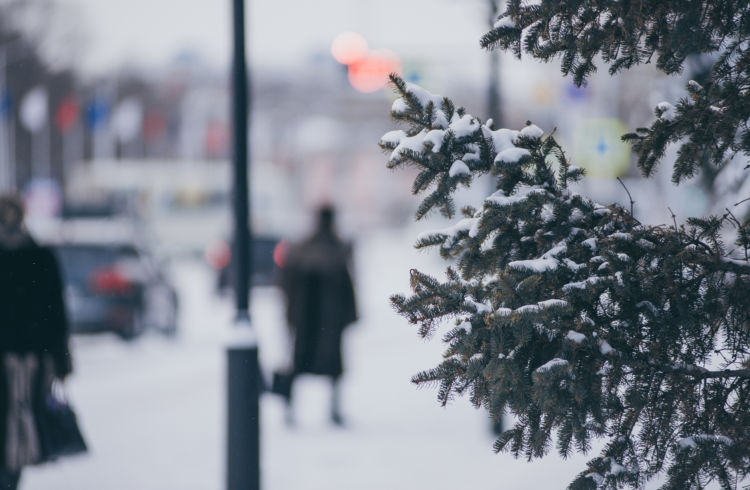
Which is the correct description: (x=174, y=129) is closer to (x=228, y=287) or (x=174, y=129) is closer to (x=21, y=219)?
(x=228, y=287)

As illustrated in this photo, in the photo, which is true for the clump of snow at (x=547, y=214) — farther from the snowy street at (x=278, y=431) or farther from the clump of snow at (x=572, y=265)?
the snowy street at (x=278, y=431)

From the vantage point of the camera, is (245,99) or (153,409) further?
(153,409)

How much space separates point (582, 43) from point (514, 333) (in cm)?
101

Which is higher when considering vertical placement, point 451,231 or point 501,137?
point 501,137

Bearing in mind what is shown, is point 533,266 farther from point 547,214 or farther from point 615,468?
point 615,468

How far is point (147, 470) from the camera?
23.6 feet

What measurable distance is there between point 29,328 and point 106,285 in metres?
8.32

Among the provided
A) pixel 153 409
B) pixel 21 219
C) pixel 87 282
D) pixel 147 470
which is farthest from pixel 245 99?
pixel 87 282

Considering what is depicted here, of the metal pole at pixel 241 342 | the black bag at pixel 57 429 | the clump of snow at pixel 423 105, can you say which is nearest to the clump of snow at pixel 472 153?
the clump of snow at pixel 423 105

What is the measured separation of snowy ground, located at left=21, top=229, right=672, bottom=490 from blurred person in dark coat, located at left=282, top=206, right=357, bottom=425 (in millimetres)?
361

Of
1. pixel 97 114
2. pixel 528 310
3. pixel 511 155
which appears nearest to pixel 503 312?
pixel 528 310

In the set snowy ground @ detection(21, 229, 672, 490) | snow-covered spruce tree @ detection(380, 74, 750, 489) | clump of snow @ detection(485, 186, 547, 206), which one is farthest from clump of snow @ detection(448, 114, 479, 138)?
snowy ground @ detection(21, 229, 672, 490)

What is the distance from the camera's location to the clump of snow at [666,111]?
3479mm

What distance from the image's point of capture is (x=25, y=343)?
541cm
